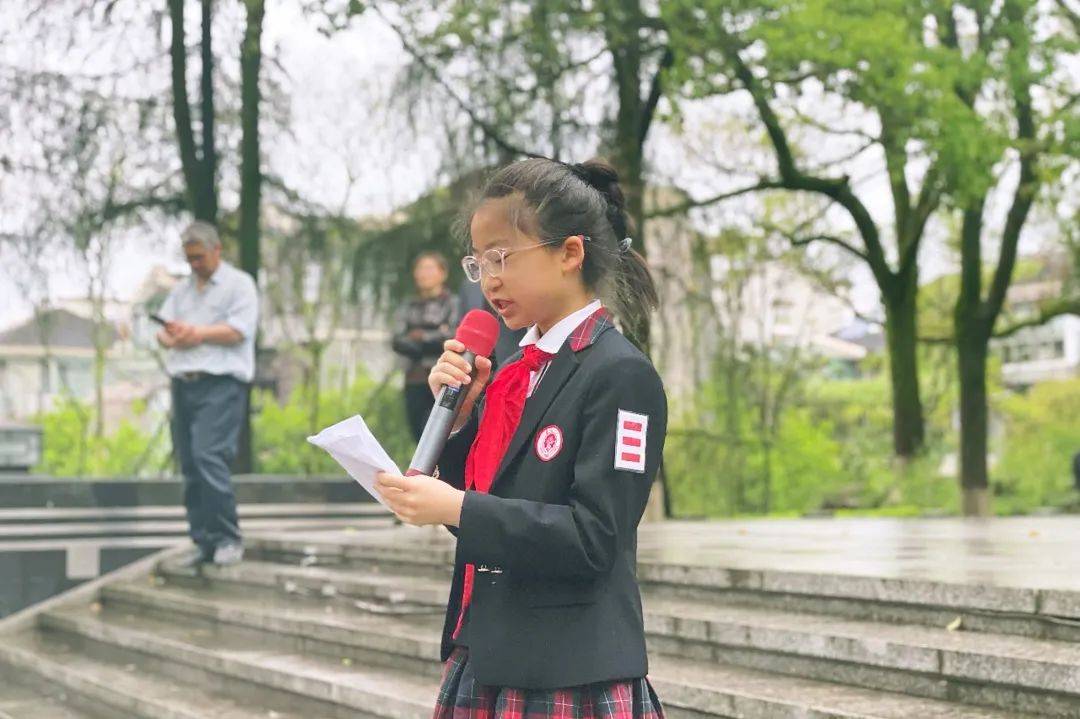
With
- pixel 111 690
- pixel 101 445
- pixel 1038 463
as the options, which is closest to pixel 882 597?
pixel 111 690

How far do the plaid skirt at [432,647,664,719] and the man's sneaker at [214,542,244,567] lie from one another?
5596 mm

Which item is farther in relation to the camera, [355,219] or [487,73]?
[487,73]

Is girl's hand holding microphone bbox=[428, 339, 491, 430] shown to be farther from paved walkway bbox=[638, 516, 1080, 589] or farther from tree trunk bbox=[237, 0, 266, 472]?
tree trunk bbox=[237, 0, 266, 472]

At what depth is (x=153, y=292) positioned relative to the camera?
992cm

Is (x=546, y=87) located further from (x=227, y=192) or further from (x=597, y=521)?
(x=597, y=521)

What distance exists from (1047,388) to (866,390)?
590 cm

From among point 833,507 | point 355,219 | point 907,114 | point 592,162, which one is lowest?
point 833,507

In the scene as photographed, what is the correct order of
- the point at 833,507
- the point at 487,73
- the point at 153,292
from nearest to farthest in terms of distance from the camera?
the point at 153,292
the point at 487,73
the point at 833,507

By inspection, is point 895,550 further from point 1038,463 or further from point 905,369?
point 1038,463

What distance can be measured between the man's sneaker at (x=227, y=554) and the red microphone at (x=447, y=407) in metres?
5.70

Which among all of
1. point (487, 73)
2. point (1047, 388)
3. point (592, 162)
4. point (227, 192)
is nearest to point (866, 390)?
point (1047, 388)

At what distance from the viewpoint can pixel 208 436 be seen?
23.2 ft

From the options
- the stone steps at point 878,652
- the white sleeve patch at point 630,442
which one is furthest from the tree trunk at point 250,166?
the white sleeve patch at point 630,442

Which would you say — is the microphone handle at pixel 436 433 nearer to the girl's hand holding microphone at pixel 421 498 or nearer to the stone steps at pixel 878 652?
the girl's hand holding microphone at pixel 421 498
